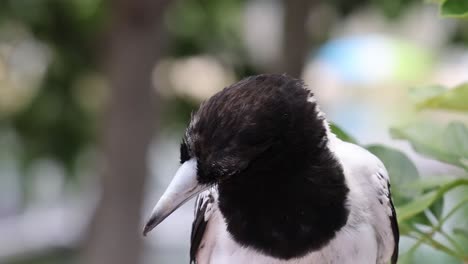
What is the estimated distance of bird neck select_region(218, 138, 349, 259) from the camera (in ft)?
3.36

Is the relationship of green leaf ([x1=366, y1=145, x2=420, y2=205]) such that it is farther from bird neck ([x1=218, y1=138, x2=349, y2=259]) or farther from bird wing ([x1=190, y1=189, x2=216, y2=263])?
bird wing ([x1=190, y1=189, x2=216, y2=263])

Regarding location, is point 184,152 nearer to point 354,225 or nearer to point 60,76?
point 354,225

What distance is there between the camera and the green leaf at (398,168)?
1161mm

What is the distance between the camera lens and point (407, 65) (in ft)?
23.3

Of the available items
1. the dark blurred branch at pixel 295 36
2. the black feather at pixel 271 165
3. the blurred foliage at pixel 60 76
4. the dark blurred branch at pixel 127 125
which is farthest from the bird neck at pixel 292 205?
the blurred foliage at pixel 60 76

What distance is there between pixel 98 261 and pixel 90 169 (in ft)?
3.28

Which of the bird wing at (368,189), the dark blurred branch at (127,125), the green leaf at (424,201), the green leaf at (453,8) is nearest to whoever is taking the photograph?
the green leaf at (453,8)

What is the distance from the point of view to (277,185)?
40.3 inches

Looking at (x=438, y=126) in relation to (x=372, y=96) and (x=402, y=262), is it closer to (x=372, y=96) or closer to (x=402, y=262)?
(x=402, y=262)

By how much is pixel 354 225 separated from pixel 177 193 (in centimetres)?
31

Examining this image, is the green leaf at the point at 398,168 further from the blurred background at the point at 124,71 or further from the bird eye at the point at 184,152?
the blurred background at the point at 124,71

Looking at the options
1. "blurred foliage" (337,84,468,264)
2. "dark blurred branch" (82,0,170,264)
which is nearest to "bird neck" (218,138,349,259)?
"blurred foliage" (337,84,468,264)

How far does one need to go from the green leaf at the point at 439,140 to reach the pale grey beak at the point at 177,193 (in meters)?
0.37

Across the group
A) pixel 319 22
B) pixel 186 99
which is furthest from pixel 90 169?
pixel 319 22
